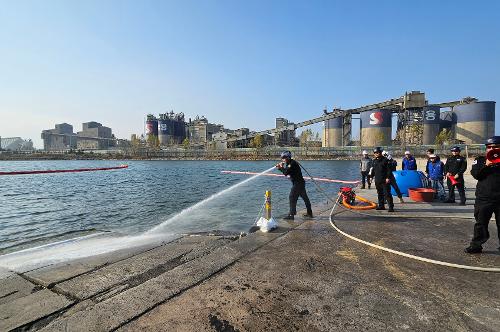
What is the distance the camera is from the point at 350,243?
21.0 feet

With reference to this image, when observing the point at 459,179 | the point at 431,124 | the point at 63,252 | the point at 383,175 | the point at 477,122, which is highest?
the point at 477,122

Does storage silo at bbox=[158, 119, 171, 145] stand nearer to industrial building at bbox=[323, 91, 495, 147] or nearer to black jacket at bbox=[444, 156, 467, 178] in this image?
industrial building at bbox=[323, 91, 495, 147]

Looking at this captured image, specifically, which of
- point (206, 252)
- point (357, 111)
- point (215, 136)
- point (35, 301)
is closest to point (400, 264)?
point (206, 252)

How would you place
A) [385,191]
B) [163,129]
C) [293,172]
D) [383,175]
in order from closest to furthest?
1. [293,172]
2. [383,175]
3. [385,191]
4. [163,129]

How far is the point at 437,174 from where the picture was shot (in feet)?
39.9

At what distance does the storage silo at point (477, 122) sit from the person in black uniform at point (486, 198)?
107 meters

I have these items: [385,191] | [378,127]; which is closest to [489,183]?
[385,191]

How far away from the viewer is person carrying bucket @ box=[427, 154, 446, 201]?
12094 mm

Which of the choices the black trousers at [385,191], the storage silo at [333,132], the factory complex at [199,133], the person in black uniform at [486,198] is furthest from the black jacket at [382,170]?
the factory complex at [199,133]

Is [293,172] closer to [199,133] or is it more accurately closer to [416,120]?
[416,120]

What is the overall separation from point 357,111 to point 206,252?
4027 inches

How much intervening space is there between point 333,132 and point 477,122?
4489 centimetres

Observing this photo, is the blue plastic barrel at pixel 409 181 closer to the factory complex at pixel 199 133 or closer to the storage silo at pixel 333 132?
the storage silo at pixel 333 132

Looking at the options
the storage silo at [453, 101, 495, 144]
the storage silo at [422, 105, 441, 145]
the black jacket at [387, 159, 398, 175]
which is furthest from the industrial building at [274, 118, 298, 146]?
the black jacket at [387, 159, 398, 175]
